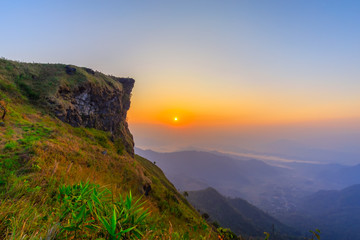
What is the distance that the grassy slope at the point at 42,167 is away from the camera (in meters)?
2.89

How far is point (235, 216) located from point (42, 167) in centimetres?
18217

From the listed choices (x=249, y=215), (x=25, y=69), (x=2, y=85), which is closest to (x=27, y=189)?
(x=2, y=85)

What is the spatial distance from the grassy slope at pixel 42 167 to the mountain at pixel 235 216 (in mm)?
137699

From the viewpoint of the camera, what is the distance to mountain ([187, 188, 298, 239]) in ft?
445

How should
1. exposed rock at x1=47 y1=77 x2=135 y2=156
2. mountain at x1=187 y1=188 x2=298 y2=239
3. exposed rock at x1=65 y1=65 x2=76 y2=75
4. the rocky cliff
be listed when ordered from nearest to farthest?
the rocky cliff
exposed rock at x1=47 y1=77 x2=135 y2=156
exposed rock at x1=65 y1=65 x2=76 y2=75
mountain at x1=187 y1=188 x2=298 y2=239

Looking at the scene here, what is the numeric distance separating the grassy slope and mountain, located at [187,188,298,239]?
138 meters

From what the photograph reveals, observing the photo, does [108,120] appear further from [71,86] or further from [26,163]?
[26,163]

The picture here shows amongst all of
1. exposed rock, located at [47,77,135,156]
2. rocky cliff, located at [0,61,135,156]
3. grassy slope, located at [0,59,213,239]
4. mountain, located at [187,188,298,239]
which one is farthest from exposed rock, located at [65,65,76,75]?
mountain, located at [187,188,298,239]

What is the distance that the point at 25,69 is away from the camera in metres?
25.2

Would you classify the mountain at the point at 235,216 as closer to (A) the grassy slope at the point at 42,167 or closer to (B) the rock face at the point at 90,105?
(B) the rock face at the point at 90,105

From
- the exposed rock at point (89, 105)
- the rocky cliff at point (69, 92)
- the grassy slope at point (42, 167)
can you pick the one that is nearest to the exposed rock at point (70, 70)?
the rocky cliff at point (69, 92)

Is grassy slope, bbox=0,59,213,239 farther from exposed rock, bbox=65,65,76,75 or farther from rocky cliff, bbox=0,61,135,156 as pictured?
exposed rock, bbox=65,65,76,75

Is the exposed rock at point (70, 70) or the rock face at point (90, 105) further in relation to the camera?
the exposed rock at point (70, 70)

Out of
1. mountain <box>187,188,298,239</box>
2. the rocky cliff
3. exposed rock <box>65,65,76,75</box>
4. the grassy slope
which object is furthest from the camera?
mountain <box>187,188,298,239</box>
